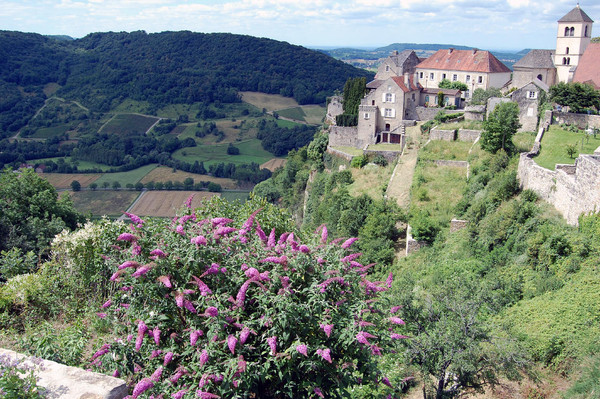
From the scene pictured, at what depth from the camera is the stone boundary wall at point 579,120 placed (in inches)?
1077

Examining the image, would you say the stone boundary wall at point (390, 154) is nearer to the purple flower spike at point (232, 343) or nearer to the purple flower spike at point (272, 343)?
the purple flower spike at point (272, 343)

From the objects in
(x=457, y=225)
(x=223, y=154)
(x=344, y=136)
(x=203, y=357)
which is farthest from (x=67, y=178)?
(x=203, y=357)

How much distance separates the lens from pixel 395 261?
78.7 ft

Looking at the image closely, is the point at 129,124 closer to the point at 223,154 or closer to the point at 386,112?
the point at 223,154

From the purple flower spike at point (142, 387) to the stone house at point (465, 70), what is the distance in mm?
41671

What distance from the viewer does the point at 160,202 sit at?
228ft

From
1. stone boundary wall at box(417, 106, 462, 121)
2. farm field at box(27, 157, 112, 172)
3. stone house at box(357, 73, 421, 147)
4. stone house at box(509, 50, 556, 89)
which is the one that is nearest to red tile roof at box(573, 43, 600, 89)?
stone house at box(509, 50, 556, 89)

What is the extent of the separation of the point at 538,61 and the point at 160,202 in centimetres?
5087

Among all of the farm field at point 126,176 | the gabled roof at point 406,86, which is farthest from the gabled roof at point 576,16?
the farm field at point 126,176

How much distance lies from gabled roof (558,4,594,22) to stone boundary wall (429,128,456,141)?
2105cm

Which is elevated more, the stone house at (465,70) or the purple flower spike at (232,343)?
the stone house at (465,70)

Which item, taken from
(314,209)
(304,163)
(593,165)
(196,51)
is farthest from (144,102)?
(593,165)

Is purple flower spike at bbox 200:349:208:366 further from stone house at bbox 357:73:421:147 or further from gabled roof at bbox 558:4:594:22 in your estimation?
gabled roof at bbox 558:4:594:22

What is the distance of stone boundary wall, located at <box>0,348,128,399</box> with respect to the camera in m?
5.70
